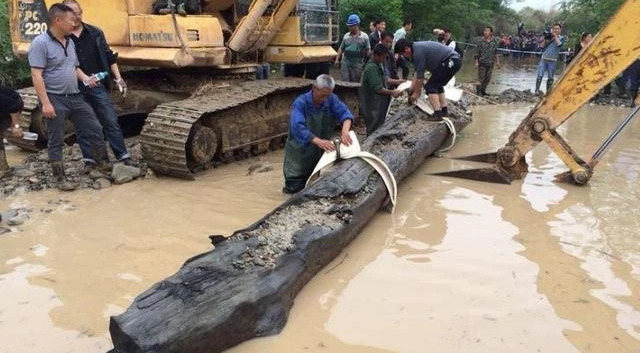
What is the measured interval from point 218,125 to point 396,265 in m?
3.21

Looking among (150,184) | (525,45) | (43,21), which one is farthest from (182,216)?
(525,45)

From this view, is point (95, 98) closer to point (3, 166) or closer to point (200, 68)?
point (3, 166)

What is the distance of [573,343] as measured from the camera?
3121 millimetres

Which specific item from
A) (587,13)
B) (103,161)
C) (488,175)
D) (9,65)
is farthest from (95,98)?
(587,13)

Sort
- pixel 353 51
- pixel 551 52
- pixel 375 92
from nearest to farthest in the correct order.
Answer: pixel 375 92, pixel 353 51, pixel 551 52

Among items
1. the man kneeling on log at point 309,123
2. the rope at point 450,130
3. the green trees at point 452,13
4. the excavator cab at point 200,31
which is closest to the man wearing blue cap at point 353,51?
the excavator cab at point 200,31

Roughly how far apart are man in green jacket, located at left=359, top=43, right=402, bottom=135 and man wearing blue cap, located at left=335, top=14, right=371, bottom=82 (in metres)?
2.73

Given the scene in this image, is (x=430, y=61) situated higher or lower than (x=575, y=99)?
higher

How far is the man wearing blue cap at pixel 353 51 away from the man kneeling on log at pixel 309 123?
492 cm

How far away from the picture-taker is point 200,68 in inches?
290

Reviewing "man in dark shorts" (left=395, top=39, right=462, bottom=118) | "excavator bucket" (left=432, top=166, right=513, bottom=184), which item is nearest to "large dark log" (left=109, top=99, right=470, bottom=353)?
"excavator bucket" (left=432, top=166, right=513, bottom=184)

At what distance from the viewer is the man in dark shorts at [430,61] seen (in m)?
7.34

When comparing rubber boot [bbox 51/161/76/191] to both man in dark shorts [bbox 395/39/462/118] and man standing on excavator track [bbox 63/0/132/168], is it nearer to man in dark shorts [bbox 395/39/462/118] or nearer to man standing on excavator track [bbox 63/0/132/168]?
man standing on excavator track [bbox 63/0/132/168]

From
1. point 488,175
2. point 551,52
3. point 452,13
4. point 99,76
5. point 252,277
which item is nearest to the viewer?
point 252,277
